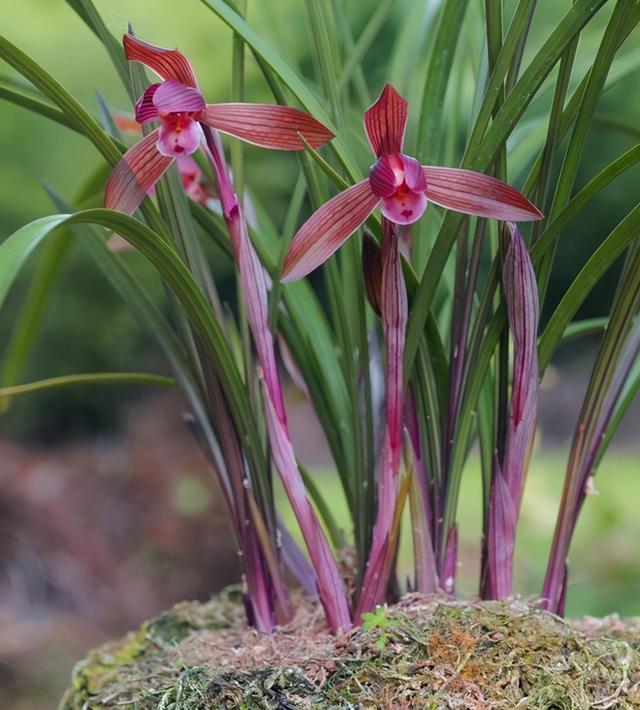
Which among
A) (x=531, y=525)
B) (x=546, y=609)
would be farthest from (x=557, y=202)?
(x=531, y=525)

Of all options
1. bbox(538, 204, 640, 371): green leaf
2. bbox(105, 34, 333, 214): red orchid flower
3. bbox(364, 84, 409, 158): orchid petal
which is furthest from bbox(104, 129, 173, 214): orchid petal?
bbox(538, 204, 640, 371): green leaf

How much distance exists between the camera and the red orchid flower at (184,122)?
35 centimetres

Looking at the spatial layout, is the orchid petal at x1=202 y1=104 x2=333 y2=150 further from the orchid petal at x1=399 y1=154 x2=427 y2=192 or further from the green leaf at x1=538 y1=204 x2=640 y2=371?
the green leaf at x1=538 y1=204 x2=640 y2=371

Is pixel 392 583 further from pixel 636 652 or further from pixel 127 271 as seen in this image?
pixel 127 271

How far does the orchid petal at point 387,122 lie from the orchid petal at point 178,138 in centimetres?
8

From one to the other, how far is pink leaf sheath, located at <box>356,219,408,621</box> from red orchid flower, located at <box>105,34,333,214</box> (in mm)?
63

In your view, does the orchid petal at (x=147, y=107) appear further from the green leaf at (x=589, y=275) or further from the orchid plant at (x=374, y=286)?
the green leaf at (x=589, y=275)

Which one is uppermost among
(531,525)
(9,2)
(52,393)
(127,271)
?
(9,2)

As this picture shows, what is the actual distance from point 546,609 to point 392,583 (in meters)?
Answer: 0.10

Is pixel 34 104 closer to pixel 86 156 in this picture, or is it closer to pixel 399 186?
pixel 399 186

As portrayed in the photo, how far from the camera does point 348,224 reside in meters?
0.36

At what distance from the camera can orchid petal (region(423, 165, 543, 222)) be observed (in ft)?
1.16

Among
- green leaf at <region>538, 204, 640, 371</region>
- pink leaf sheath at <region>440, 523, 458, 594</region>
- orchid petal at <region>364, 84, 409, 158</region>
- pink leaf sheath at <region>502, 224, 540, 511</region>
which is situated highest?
orchid petal at <region>364, 84, 409, 158</region>

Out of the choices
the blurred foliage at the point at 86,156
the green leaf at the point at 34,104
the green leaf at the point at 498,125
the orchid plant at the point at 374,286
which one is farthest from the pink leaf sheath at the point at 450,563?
the blurred foliage at the point at 86,156
